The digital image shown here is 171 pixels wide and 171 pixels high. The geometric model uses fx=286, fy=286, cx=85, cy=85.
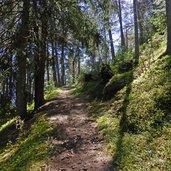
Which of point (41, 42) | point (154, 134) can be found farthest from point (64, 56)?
point (154, 134)

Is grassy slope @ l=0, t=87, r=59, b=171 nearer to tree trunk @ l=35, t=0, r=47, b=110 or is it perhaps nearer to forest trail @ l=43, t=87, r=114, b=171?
forest trail @ l=43, t=87, r=114, b=171

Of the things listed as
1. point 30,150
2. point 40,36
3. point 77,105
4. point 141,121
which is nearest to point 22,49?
point 40,36

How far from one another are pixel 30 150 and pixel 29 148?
23 cm

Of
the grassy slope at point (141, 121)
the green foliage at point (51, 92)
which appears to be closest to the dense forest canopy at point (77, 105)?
the grassy slope at point (141, 121)

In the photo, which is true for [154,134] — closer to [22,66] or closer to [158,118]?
[158,118]

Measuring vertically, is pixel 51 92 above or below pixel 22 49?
below

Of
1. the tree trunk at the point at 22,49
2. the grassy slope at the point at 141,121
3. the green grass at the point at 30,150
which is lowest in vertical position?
the green grass at the point at 30,150

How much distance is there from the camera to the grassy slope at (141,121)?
20.4ft

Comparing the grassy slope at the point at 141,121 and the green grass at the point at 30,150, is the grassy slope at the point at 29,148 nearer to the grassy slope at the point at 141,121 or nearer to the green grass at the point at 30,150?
the green grass at the point at 30,150

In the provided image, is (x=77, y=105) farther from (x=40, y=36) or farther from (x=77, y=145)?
(x=77, y=145)

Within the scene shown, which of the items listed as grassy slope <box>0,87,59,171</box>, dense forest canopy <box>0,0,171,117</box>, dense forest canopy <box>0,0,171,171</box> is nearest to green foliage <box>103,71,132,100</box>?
dense forest canopy <box>0,0,171,171</box>

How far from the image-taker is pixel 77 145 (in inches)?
309

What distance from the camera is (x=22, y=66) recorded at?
10.9m

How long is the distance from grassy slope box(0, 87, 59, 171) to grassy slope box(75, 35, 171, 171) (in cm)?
171
